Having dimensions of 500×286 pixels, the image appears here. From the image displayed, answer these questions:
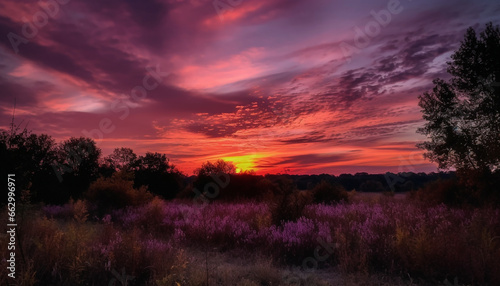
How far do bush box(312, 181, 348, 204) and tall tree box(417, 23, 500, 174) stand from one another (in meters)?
5.01

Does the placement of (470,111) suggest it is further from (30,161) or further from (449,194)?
(30,161)

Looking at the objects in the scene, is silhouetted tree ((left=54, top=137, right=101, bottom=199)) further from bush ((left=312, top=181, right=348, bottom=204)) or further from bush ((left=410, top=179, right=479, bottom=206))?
bush ((left=410, top=179, right=479, bottom=206))

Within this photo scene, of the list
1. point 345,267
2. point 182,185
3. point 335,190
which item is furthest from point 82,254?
point 182,185

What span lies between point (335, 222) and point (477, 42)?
533 inches

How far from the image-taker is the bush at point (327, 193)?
57.4 feet

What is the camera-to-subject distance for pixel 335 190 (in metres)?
17.7

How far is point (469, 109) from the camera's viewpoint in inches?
645

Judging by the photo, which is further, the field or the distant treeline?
the distant treeline

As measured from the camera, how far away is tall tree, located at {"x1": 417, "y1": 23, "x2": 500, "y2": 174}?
15.0m

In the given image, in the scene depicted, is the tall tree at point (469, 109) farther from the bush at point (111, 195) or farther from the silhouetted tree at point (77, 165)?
the silhouetted tree at point (77, 165)

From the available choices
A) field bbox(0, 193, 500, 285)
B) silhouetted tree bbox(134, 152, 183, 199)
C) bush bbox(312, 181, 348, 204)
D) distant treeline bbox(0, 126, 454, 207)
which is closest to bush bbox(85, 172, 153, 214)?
distant treeline bbox(0, 126, 454, 207)

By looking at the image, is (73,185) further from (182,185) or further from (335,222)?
(335,222)

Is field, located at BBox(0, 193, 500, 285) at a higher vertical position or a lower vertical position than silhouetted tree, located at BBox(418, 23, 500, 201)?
lower

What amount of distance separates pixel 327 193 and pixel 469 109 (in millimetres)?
8202
